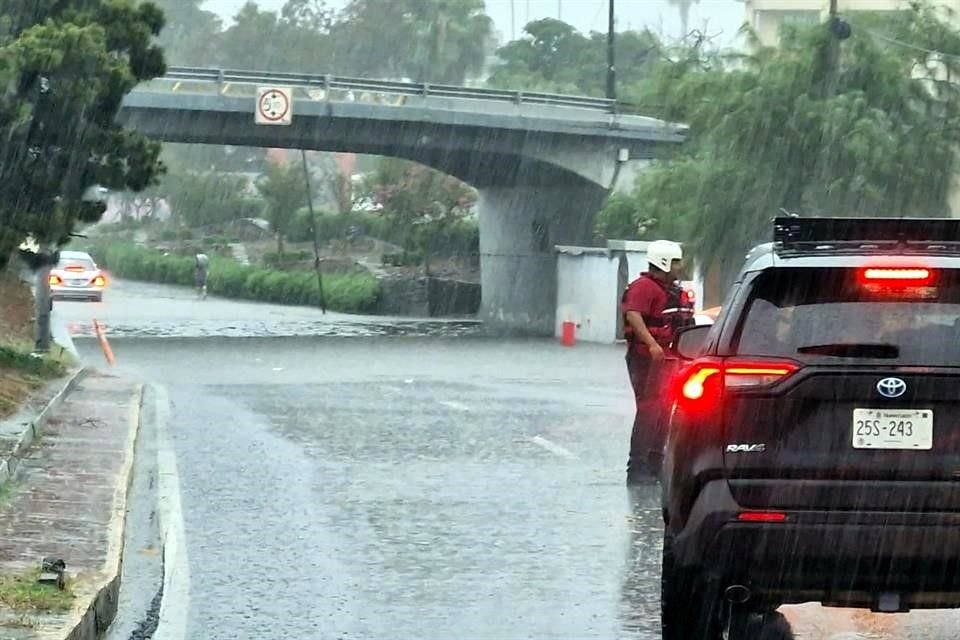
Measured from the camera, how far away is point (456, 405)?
22.8 metres

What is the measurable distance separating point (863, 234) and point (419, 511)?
19.8ft

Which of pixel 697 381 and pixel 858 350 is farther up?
pixel 858 350

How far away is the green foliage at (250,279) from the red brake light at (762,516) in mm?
59525

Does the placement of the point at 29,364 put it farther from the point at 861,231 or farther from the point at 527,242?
the point at 527,242

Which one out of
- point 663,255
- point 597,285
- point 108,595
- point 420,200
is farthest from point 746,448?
point 420,200

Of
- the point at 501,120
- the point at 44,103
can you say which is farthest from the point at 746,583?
the point at 501,120

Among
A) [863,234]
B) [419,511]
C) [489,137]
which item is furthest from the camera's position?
[489,137]

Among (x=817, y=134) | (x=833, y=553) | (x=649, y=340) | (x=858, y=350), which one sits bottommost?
(x=833, y=553)

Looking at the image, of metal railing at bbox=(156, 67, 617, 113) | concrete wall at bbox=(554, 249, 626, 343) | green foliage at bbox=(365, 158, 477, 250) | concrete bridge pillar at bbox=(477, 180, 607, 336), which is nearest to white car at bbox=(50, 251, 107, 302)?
concrete bridge pillar at bbox=(477, 180, 607, 336)

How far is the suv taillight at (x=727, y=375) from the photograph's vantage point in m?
7.24

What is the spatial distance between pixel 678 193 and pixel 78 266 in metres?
20.5

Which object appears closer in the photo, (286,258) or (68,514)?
(68,514)

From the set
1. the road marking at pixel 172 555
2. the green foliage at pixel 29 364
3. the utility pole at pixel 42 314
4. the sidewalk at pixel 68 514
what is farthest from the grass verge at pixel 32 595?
the utility pole at pixel 42 314

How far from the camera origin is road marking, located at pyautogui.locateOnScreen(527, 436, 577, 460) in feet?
55.7
